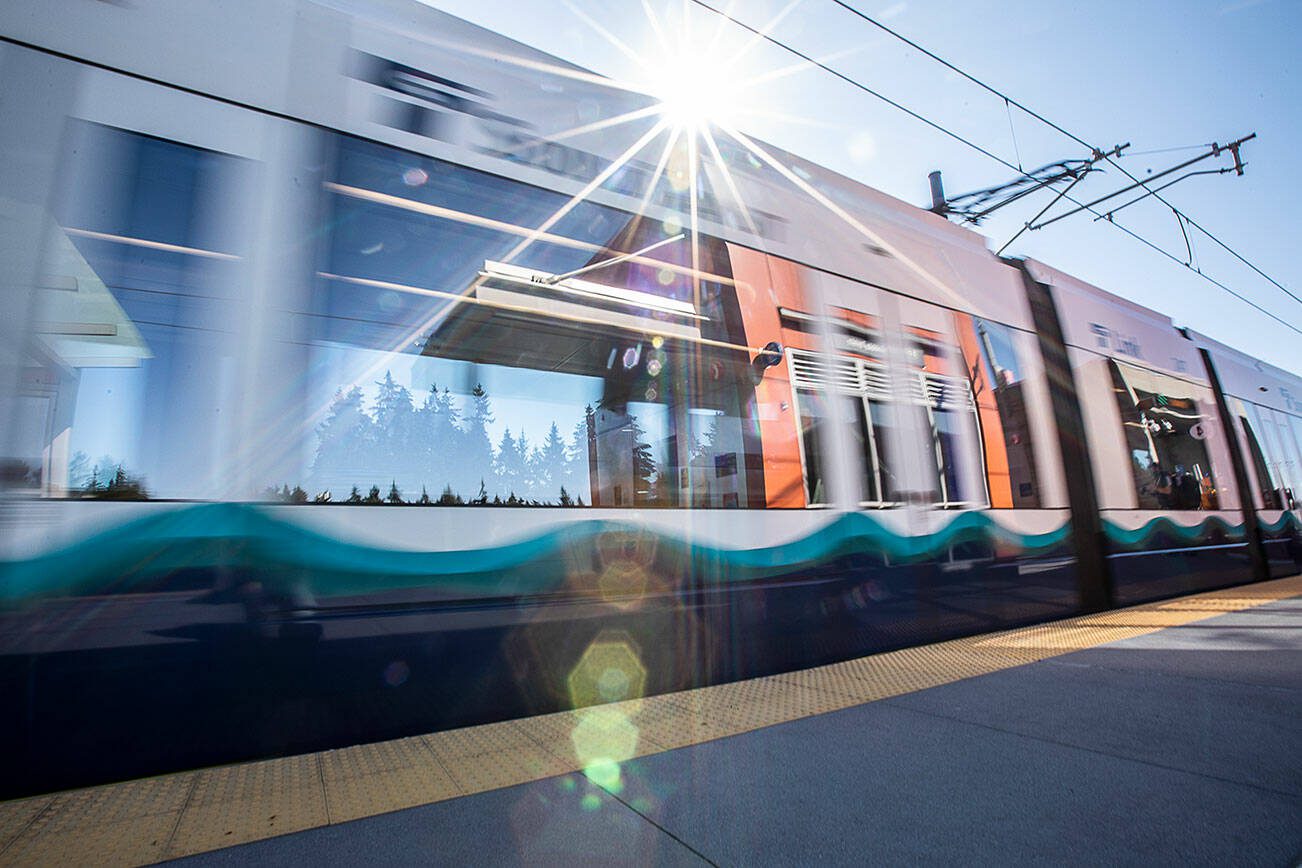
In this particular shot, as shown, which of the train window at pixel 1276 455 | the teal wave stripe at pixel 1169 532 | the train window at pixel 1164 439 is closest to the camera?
the teal wave stripe at pixel 1169 532

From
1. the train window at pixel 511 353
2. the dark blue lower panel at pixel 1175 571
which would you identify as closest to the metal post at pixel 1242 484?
the dark blue lower panel at pixel 1175 571

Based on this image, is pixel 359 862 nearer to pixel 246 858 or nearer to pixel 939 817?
pixel 246 858

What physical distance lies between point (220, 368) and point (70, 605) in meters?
0.76

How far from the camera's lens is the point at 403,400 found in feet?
7.25

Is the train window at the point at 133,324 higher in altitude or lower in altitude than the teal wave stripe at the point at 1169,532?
higher

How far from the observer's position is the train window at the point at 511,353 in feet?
7.14

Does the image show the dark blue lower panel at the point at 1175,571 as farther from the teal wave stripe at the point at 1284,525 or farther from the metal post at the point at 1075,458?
the teal wave stripe at the point at 1284,525

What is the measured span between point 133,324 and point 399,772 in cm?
161

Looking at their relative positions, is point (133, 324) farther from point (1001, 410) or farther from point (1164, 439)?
point (1164, 439)

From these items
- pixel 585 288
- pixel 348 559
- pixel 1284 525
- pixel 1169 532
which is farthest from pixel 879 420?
pixel 1284 525

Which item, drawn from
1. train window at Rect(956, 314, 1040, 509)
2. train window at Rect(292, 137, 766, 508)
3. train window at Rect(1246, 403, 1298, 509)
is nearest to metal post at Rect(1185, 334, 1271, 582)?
train window at Rect(1246, 403, 1298, 509)

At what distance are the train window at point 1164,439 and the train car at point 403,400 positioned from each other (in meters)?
2.72

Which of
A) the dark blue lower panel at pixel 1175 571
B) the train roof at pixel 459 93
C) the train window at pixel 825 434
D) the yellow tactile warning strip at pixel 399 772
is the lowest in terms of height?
the yellow tactile warning strip at pixel 399 772

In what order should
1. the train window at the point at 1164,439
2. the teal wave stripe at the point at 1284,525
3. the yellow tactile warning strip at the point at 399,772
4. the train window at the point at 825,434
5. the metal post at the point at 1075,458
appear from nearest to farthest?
the yellow tactile warning strip at the point at 399,772 → the train window at the point at 825,434 → the metal post at the point at 1075,458 → the train window at the point at 1164,439 → the teal wave stripe at the point at 1284,525
